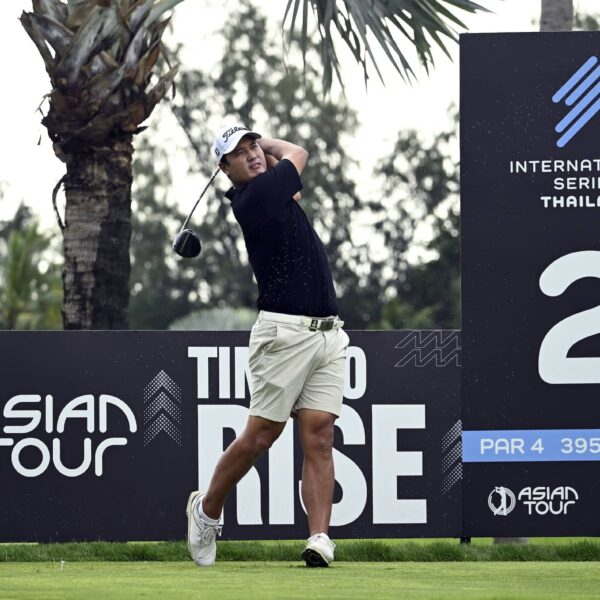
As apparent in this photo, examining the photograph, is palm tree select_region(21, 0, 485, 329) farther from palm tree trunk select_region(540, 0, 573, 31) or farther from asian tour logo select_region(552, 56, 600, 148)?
asian tour logo select_region(552, 56, 600, 148)

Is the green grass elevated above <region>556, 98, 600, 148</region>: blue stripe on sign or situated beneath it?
situated beneath

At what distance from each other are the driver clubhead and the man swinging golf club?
0.44m

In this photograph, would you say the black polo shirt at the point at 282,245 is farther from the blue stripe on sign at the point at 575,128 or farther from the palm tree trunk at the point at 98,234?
the palm tree trunk at the point at 98,234

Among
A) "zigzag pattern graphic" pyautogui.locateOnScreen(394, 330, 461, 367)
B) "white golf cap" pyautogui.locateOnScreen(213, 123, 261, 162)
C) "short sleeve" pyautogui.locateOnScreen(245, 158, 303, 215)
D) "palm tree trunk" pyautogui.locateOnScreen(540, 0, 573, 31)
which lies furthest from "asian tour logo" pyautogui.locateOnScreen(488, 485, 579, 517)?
"palm tree trunk" pyautogui.locateOnScreen(540, 0, 573, 31)

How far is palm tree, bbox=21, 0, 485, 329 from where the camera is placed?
10516mm

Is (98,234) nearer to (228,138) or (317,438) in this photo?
(228,138)

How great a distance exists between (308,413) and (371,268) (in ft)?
128

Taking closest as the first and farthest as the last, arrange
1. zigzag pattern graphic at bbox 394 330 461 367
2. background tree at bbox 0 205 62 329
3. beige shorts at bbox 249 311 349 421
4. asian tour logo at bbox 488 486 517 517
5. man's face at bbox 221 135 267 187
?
beige shorts at bbox 249 311 349 421
man's face at bbox 221 135 267 187
asian tour logo at bbox 488 486 517 517
zigzag pattern graphic at bbox 394 330 461 367
background tree at bbox 0 205 62 329

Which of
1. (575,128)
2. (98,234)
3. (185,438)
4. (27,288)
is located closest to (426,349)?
(185,438)

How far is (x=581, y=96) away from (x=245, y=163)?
1491 millimetres

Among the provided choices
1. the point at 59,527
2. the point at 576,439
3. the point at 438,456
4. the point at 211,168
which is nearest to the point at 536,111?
the point at 576,439

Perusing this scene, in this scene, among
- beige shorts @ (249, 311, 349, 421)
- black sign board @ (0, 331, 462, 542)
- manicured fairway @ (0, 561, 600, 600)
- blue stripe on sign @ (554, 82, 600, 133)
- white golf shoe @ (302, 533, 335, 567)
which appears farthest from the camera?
black sign board @ (0, 331, 462, 542)

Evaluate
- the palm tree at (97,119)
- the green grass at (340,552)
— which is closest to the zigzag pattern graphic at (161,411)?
the green grass at (340,552)

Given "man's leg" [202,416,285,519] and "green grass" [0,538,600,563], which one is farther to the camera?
"green grass" [0,538,600,563]
